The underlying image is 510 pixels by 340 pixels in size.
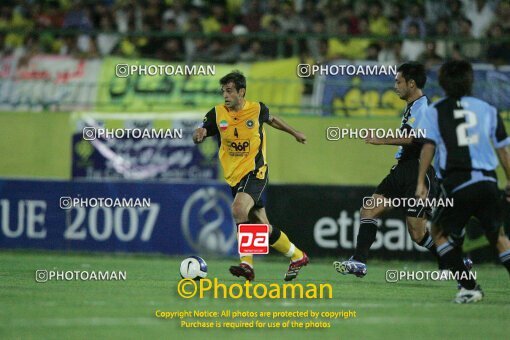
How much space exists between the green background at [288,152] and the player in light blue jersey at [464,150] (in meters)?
7.03

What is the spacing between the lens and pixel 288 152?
17062 millimetres

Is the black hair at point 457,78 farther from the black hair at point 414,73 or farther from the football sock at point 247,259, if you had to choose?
the football sock at point 247,259

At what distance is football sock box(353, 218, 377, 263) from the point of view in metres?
12.1

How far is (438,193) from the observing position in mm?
12617

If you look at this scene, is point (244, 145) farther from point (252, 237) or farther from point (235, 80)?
point (252, 237)

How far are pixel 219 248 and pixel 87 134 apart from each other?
8.35ft

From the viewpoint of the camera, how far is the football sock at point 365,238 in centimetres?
1208

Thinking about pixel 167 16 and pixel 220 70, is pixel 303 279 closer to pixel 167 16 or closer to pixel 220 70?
pixel 220 70

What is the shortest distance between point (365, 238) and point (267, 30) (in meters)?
7.24

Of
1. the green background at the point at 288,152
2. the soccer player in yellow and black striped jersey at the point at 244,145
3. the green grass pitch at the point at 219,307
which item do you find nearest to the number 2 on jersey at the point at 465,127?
the green grass pitch at the point at 219,307

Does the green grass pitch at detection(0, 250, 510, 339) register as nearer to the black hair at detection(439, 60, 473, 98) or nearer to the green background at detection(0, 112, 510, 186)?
the black hair at detection(439, 60, 473, 98)

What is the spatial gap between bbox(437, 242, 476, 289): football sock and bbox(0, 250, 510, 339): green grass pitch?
Answer: 0.88 ft

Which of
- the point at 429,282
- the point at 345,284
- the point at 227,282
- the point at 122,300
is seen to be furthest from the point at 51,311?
the point at 429,282

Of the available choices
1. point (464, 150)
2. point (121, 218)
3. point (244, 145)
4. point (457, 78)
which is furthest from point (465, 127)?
point (121, 218)
